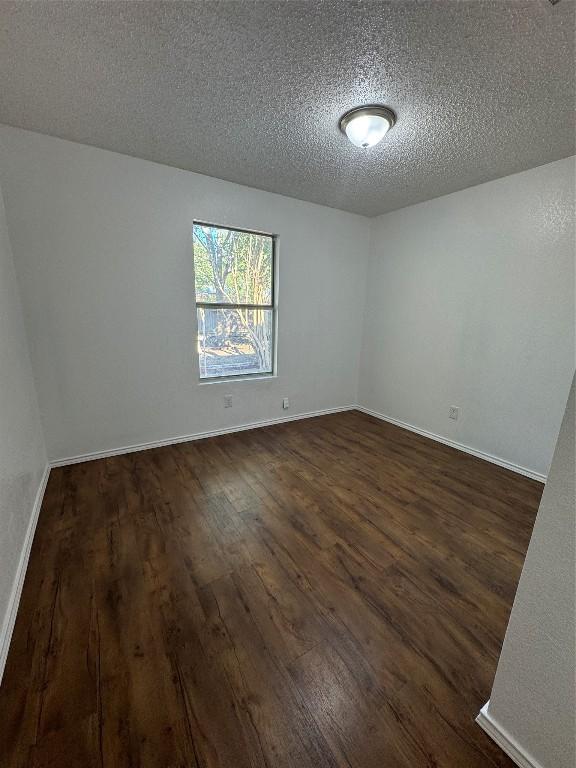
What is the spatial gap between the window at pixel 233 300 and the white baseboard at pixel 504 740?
2932 mm

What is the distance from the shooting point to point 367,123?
1.83 metres

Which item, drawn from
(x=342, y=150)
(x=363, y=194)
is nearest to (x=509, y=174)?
(x=363, y=194)

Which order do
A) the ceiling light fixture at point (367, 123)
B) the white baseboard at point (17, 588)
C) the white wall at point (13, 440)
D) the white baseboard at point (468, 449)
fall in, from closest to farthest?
1. the white baseboard at point (17, 588)
2. the white wall at point (13, 440)
3. the ceiling light fixture at point (367, 123)
4. the white baseboard at point (468, 449)

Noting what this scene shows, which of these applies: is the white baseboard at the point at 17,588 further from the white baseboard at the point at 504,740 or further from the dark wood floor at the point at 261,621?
the white baseboard at the point at 504,740

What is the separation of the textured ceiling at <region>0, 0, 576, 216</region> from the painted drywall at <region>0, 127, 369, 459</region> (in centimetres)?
28

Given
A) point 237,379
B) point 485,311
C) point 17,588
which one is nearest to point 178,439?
point 237,379

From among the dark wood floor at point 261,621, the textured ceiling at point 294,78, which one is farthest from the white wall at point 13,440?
the textured ceiling at point 294,78

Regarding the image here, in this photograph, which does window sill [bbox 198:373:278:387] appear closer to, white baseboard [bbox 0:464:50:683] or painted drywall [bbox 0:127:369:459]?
painted drywall [bbox 0:127:369:459]

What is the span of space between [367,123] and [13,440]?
9.11 feet

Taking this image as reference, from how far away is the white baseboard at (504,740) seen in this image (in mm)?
869

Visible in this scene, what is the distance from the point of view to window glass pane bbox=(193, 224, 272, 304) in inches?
115

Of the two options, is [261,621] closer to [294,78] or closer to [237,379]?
[237,379]

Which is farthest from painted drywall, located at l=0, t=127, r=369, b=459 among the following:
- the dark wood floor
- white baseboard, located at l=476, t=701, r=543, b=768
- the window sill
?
white baseboard, located at l=476, t=701, r=543, b=768

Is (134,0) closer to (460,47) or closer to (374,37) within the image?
(374,37)
